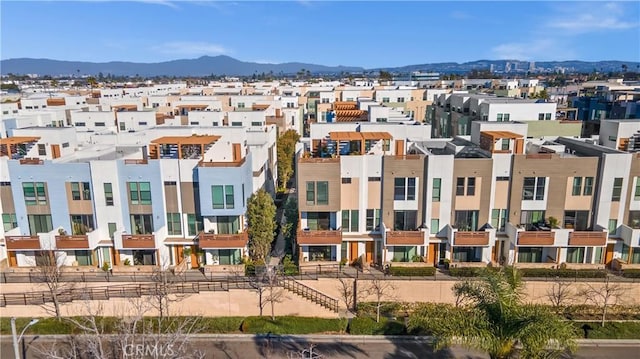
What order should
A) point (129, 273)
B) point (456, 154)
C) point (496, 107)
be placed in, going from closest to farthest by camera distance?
point (129, 273), point (456, 154), point (496, 107)

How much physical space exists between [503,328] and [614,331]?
51.6 feet

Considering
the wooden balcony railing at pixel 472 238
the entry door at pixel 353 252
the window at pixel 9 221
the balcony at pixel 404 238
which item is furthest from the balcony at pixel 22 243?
the wooden balcony railing at pixel 472 238

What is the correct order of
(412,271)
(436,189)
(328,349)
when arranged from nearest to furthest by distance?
(328,349)
(412,271)
(436,189)

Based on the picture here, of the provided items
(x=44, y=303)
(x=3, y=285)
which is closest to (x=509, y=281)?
(x=44, y=303)

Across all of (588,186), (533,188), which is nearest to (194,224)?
(533,188)

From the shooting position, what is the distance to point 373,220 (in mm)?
34312

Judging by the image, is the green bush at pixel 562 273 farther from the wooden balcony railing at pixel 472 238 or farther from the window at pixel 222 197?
the window at pixel 222 197

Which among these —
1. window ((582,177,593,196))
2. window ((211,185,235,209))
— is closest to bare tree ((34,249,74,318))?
window ((211,185,235,209))

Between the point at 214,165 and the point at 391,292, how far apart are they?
53.1ft

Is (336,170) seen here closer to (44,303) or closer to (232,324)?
(232,324)

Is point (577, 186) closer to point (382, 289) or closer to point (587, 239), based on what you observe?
point (587, 239)

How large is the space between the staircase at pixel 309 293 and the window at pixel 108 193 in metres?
14.7

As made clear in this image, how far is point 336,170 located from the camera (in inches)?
1287

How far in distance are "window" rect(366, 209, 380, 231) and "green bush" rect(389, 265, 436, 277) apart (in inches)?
148
